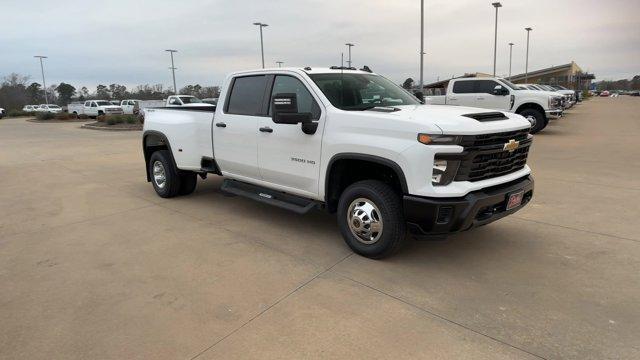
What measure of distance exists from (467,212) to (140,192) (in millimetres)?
5907

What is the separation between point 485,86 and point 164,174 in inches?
516

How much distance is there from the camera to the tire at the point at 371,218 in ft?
13.4

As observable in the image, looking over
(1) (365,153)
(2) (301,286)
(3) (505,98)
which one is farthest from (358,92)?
(3) (505,98)

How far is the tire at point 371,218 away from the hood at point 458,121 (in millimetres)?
718

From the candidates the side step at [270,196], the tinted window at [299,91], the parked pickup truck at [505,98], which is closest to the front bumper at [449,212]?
the side step at [270,196]

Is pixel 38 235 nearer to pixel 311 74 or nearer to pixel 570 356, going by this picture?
pixel 311 74

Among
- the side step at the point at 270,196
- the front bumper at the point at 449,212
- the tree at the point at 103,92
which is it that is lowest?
the side step at the point at 270,196

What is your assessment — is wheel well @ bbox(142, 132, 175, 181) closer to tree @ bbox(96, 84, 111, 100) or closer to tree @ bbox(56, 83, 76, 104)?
tree @ bbox(96, 84, 111, 100)

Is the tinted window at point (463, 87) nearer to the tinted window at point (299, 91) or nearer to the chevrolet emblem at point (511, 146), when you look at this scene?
the tinted window at point (299, 91)

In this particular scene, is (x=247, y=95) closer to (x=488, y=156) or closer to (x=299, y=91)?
Answer: (x=299, y=91)

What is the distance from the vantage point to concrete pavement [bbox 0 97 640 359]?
3.04 metres

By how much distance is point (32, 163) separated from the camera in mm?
11516

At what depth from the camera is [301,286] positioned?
390 centimetres

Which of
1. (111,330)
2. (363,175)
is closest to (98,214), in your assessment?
(111,330)
